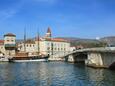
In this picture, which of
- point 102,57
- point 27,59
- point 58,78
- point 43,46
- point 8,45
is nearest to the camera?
point 58,78

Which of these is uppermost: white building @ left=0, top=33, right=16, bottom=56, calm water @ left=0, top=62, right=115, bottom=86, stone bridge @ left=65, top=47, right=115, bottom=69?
white building @ left=0, top=33, right=16, bottom=56

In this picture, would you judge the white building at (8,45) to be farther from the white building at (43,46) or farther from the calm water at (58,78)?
the calm water at (58,78)

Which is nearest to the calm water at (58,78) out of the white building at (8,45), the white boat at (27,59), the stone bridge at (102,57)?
the stone bridge at (102,57)

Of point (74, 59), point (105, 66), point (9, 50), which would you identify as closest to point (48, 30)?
point (9, 50)

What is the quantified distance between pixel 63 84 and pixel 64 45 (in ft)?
459

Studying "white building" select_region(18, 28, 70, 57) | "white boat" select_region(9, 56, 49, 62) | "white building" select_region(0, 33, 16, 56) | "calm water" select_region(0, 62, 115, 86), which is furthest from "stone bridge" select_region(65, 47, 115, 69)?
"white building" select_region(18, 28, 70, 57)

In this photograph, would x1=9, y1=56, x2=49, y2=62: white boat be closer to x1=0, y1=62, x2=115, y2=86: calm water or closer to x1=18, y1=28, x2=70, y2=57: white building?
x1=18, y1=28, x2=70, y2=57: white building

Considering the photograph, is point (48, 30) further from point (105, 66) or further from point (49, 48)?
point (105, 66)

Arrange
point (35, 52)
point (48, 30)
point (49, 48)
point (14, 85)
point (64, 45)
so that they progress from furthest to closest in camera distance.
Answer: point (48, 30), point (64, 45), point (49, 48), point (35, 52), point (14, 85)

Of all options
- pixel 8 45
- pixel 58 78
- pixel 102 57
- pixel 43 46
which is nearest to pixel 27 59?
pixel 8 45

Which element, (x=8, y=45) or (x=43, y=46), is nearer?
(x=8, y=45)

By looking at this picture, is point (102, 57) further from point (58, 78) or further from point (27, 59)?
point (27, 59)

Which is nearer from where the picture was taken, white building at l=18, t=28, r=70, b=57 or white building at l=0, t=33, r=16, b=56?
white building at l=0, t=33, r=16, b=56

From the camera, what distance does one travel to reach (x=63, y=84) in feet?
138
